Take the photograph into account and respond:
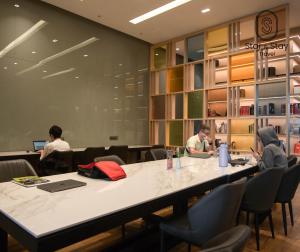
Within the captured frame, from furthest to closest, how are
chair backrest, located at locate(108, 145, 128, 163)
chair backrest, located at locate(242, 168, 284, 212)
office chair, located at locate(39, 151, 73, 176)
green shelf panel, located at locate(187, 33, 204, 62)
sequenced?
green shelf panel, located at locate(187, 33, 204, 62) < chair backrest, located at locate(108, 145, 128, 163) < office chair, located at locate(39, 151, 73, 176) < chair backrest, located at locate(242, 168, 284, 212)

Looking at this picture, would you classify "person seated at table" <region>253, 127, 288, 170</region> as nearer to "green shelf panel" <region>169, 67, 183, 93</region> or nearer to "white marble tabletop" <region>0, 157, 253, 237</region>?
"white marble tabletop" <region>0, 157, 253, 237</region>

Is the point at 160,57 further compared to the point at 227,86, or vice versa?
the point at 160,57

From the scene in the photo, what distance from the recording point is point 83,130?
593 centimetres

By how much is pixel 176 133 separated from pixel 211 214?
211 inches

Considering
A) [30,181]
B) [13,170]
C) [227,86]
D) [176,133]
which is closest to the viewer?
[30,181]

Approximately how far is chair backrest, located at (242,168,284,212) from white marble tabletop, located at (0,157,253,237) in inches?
12.9

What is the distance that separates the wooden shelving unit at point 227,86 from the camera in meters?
5.24

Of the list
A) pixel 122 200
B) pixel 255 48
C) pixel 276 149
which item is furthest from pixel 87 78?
pixel 122 200

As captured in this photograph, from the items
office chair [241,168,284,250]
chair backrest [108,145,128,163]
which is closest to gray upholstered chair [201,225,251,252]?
office chair [241,168,284,250]

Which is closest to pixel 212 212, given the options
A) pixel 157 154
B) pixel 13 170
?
pixel 13 170

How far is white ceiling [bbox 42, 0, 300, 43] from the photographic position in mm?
5094

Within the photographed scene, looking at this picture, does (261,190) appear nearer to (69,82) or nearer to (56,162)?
(56,162)

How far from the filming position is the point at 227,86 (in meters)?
5.82

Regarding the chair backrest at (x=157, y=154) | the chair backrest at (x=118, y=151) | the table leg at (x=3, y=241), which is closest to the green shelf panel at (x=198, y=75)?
the chair backrest at (x=118, y=151)
